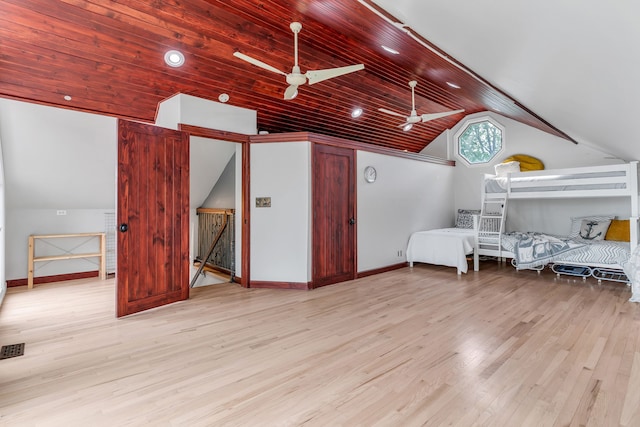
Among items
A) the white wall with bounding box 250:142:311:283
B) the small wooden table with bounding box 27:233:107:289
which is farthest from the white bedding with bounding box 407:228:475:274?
the small wooden table with bounding box 27:233:107:289

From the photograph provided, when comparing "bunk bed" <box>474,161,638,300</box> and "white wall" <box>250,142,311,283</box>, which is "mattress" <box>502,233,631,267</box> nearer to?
"bunk bed" <box>474,161,638,300</box>

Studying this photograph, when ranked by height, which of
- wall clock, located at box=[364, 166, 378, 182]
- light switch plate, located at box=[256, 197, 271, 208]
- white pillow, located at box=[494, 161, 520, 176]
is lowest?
light switch plate, located at box=[256, 197, 271, 208]

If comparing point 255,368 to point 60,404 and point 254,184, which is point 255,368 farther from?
point 254,184

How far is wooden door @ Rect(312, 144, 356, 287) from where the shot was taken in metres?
5.21

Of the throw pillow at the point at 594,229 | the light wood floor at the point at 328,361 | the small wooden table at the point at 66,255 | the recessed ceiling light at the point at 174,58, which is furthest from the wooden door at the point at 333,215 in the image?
the throw pillow at the point at 594,229

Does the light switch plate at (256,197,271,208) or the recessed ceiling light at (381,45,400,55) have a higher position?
the recessed ceiling light at (381,45,400,55)

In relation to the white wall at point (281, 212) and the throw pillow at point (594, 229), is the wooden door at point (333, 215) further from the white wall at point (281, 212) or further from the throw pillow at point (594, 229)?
the throw pillow at point (594, 229)

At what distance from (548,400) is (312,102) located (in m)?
4.95

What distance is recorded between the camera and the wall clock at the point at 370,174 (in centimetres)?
596

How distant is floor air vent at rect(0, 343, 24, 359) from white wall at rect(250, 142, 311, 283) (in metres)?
2.71

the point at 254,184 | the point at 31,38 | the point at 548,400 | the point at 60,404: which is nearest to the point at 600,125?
the point at 548,400

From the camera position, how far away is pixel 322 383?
233 centimetres

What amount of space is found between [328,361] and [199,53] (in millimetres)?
3753

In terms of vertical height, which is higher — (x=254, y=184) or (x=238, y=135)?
(x=238, y=135)
